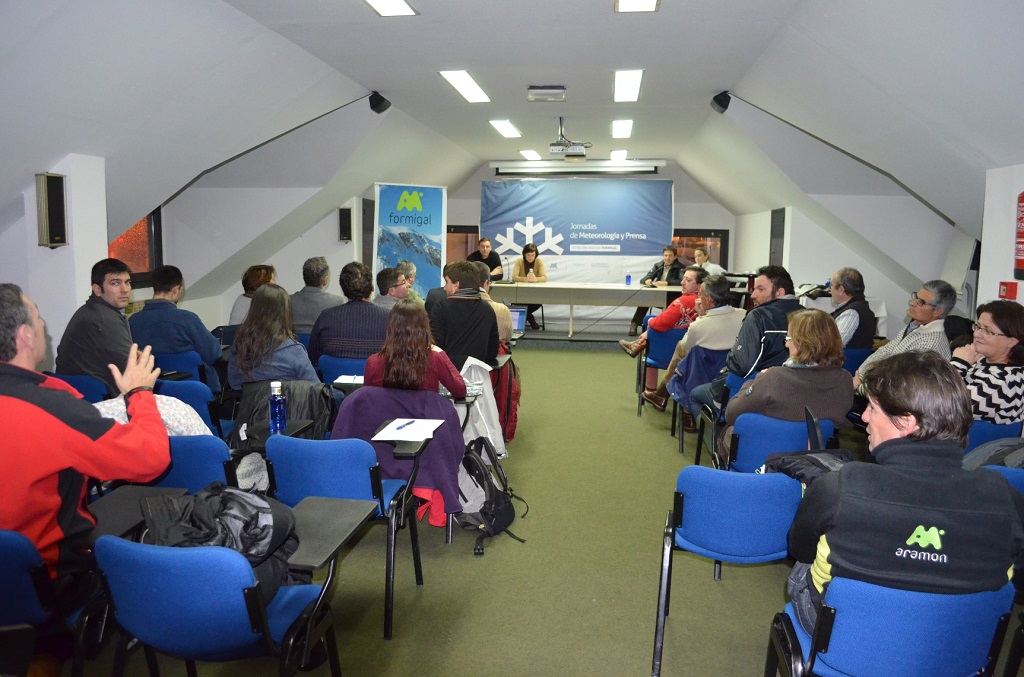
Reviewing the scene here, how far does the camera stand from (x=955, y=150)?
4680 millimetres

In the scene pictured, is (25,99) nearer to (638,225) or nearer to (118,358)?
(118,358)

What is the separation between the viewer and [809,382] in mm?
3275

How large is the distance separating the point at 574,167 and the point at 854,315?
285 inches

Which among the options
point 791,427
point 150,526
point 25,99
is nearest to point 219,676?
point 150,526

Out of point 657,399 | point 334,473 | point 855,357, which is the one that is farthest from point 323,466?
point 657,399

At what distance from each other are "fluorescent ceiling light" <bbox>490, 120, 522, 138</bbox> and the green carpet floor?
16.1 ft

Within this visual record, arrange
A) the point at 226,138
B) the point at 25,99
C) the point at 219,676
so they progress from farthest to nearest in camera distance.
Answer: the point at 226,138 → the point at 25,99 → the point at 219,676

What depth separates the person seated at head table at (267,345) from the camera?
3568 millimetres

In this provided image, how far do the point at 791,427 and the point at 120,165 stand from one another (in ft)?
16.0

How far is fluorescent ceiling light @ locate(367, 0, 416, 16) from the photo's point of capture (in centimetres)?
408

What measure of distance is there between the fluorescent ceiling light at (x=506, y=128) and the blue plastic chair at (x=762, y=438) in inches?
230

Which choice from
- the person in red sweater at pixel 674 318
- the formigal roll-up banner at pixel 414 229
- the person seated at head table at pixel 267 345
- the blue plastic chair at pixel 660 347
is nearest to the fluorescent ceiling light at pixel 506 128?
the formigal roll-up banner at pixel 414 229

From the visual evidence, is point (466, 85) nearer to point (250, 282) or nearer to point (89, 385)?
point (250, 282)

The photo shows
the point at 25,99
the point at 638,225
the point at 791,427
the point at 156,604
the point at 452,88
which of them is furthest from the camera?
the point at 638,225
